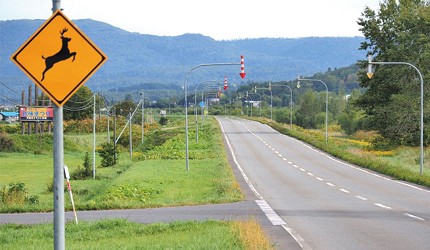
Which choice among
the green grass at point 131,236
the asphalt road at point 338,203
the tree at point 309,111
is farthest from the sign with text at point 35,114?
the tree at point 309,111

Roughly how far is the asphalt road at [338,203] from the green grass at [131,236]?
179 cm

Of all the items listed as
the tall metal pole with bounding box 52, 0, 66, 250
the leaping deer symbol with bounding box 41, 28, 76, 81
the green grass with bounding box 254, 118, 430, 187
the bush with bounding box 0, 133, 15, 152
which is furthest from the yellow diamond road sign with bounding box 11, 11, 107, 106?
the bush with bounding box 0, 133, 15, 152

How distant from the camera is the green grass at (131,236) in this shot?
13430 millimetres

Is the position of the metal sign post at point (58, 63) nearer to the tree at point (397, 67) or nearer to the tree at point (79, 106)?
the tree at point (397, 67)

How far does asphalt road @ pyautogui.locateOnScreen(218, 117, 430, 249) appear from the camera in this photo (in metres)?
16.1

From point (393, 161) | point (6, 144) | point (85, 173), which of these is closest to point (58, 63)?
point (85, 173)

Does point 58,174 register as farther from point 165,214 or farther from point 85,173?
point 85,173

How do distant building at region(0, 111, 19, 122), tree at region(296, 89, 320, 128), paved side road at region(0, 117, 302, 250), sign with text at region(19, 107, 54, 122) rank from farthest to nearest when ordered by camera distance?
tree at region(296, 89, 320, 128) → distant building at region(0, 111, 19, 122) → sign with text at region(19, 107, 54, 122) → paved side road at region(0, 117, 302, 250)

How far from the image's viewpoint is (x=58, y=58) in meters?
8.06

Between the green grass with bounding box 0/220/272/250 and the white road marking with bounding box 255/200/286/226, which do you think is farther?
the white road marking with bounding box 255/200/286/226

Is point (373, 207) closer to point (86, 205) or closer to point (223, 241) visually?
point (86, 205)

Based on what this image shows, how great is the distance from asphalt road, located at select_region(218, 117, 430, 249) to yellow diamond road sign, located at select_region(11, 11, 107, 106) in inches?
306

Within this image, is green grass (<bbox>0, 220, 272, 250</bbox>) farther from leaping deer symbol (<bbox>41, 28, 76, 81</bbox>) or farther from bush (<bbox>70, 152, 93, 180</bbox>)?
bush (<bbox>70, 152, 93, 180</bbox>)

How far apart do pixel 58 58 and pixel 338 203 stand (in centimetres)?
1845
